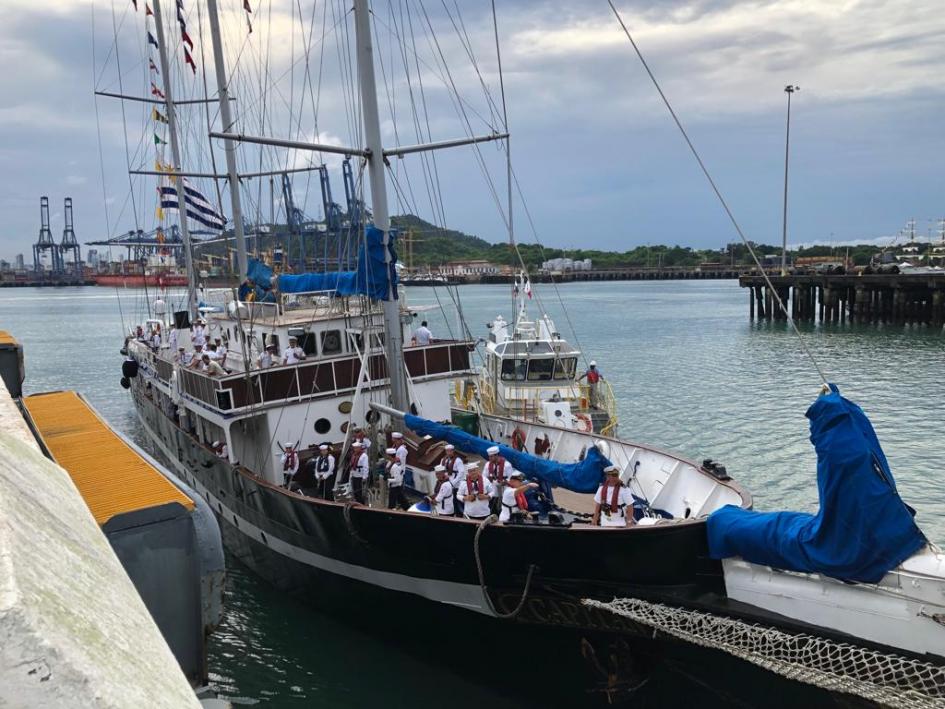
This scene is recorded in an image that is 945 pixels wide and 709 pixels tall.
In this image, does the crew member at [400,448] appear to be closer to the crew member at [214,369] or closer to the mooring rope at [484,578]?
the mooring rope at [484,578]

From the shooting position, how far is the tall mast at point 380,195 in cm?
1353

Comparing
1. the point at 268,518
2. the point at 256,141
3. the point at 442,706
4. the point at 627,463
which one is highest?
the point at 256,141

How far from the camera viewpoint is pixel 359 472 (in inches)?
506

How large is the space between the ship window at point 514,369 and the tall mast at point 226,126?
8089mm

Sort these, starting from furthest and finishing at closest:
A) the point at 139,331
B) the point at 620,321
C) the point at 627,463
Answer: the point at 620,321, the point at 139,331, the point at 627,463

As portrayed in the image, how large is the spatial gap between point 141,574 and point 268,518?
9.02m

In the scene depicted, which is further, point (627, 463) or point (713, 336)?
point (713, 336)

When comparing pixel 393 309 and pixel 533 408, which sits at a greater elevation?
pixel 393 309

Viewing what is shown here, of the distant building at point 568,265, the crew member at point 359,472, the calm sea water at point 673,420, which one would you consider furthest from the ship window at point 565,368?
the distant building at point 568,265

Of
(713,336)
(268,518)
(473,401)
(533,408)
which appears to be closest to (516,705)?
(268,518)

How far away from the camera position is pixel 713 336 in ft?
185

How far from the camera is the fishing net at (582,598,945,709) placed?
7.40 metres

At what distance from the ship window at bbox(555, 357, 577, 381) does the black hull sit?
11560mm

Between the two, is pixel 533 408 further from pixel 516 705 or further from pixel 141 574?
pixel 141 574
